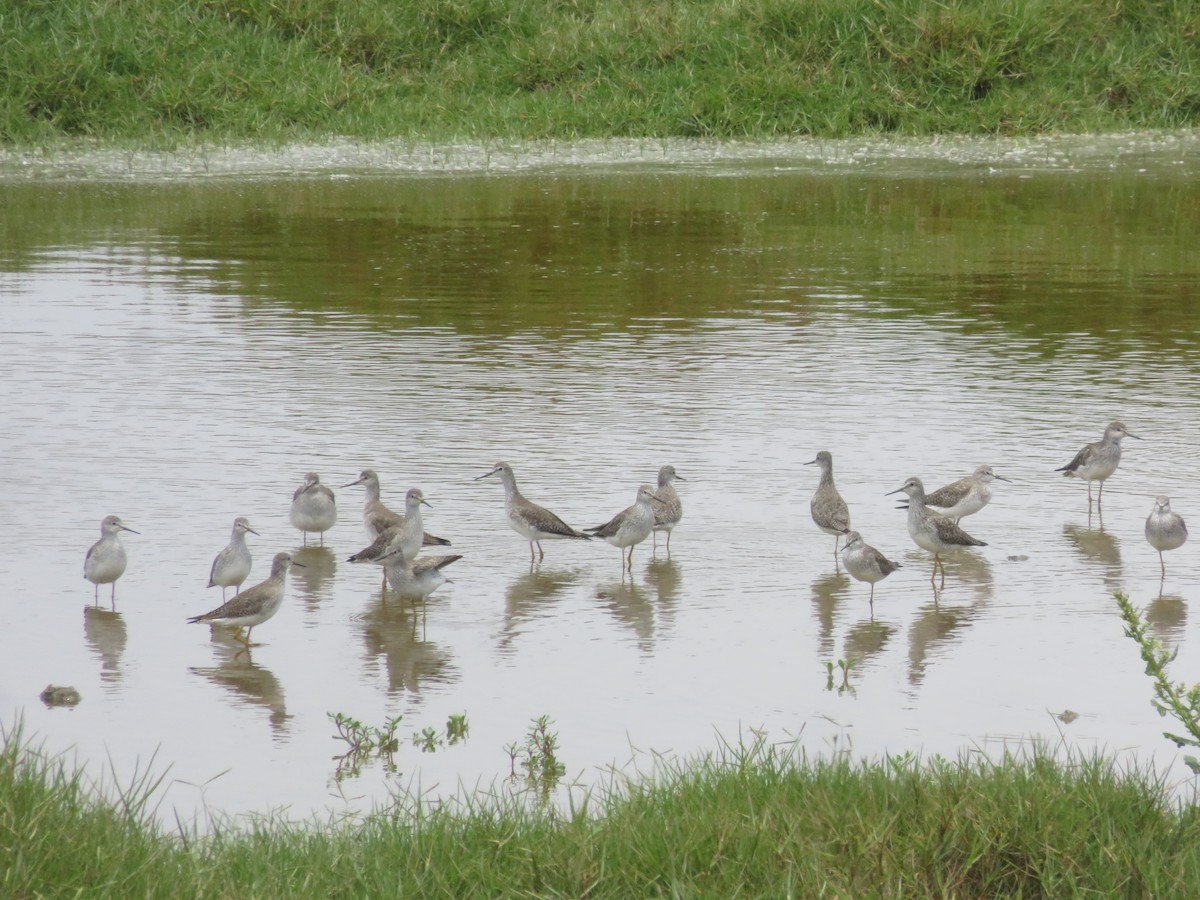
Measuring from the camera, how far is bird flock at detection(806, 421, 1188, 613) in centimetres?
841

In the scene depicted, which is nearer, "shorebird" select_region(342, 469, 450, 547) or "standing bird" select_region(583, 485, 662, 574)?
"standing bird" select_region(583, 485, 662, 574)

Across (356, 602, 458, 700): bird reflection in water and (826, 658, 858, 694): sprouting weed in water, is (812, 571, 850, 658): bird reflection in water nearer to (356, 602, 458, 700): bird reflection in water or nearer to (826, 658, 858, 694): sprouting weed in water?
(826, 658, 858, 694): sprouting weed in water

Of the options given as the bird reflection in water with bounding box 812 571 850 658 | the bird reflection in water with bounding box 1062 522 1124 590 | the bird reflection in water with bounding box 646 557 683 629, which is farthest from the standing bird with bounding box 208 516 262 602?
the bird reflection in water with bounding box 1062 522 1124 590

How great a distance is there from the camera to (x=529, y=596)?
8.56m

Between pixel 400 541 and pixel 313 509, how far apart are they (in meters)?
0.71

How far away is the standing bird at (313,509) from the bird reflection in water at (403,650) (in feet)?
3.12

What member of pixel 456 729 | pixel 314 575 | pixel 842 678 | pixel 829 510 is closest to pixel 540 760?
pixel 456 729

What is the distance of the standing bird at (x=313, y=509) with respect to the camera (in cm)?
922

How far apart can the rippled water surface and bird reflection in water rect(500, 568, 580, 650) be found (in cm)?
3

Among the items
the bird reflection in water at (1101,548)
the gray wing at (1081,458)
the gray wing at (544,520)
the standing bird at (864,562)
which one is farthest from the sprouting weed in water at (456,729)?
the gray wing at (1081,458)

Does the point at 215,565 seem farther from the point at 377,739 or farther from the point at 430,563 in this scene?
the point at 377,739

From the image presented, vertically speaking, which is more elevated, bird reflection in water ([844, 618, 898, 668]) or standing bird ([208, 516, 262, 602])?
standing bird ([208, 516, 262, 602])

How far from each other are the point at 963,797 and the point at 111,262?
572 inches

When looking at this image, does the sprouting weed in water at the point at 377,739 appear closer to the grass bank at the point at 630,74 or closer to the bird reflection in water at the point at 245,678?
the bird reflection in water at the point at 245,678
